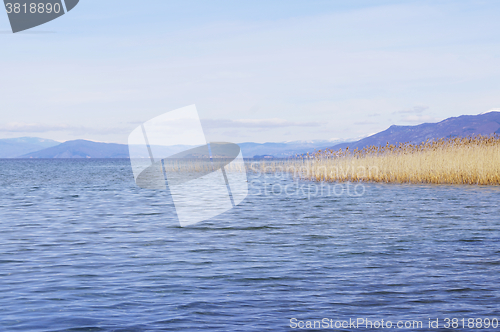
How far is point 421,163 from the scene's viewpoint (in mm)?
27312

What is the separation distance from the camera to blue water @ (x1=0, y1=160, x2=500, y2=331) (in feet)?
21.2

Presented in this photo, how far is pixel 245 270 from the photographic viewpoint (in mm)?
8867

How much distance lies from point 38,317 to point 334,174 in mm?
26091

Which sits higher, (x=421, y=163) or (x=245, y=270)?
(x=245, y=270)

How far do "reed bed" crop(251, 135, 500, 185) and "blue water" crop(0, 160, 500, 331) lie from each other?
887 cm

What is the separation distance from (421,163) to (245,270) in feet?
69.1

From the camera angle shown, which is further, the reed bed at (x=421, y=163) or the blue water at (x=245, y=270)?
the reed bed at (x=421, y=163)

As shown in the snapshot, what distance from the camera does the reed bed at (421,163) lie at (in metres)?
24.8

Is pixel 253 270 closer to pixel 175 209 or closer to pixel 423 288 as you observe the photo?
pixel 423 288

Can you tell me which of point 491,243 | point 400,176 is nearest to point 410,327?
point 491,243

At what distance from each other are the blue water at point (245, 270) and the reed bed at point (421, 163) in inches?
349

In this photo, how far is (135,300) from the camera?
7.03m

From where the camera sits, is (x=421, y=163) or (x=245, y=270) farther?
(x=421, y=163)

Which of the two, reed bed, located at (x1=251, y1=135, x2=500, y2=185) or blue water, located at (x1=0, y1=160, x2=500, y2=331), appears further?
reed bed, located at (x1=251, y1=135, x2=500, y2=185)
